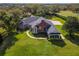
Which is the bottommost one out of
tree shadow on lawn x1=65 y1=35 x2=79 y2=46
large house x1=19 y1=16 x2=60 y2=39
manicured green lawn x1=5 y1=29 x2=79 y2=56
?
manicured green lawn x1=5 y1=29 x2=79 y2=56

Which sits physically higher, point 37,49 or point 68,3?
point 68,3

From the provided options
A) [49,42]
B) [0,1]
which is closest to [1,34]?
[0,1]

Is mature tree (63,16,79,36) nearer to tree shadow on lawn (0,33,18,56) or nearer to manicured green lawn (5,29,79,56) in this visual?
manicured green lawn (5,29,79,56)

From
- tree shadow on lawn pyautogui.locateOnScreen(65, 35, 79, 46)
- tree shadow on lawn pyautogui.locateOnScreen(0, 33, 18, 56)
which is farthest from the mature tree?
tree shadow on lawn pyautogui.locateOnScreen(0, 33, 18, 56)

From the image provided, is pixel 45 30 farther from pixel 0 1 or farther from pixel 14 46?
pixel 0 1

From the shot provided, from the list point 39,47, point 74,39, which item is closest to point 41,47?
point 39,47

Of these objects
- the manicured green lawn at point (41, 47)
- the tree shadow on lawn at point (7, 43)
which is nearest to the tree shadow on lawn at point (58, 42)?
the manicured green lawn at point (41, 47)

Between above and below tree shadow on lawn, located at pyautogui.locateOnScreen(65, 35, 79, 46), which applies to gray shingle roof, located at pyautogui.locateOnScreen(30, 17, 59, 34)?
above
